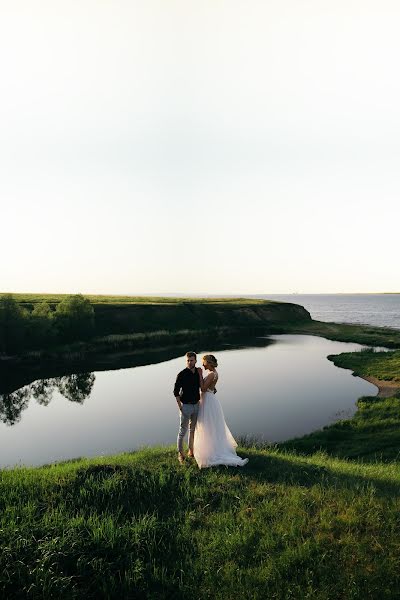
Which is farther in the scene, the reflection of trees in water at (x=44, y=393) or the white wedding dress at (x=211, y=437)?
the reflection of trees in water at (x=44, y=393)

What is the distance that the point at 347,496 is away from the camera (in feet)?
35.3

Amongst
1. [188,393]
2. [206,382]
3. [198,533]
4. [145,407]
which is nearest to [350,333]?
[145,407]

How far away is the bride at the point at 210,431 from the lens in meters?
14.0

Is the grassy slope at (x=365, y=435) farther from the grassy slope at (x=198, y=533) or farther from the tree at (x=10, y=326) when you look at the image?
the tree at (x=10, y=326)

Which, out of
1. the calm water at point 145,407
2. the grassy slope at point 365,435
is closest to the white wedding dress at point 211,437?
the grassy slope at point 365,435

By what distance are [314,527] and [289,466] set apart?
4.69 metres

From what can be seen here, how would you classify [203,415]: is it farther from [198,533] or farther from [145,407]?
[145,407]

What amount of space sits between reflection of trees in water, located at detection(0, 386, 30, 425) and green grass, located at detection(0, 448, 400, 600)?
23.4 m

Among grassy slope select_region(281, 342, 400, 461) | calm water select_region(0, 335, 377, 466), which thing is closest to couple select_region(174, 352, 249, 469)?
grassy slope select_region(281, 342, 400, 461)

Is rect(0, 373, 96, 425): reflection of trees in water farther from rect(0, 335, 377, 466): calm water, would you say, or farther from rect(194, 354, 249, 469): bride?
rect(194, 354, 249, 469): bride

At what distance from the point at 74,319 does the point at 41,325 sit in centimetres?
669

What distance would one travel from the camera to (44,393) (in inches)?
1650

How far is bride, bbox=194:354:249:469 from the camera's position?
14031 millimetres

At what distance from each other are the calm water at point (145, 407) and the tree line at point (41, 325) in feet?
48.4
